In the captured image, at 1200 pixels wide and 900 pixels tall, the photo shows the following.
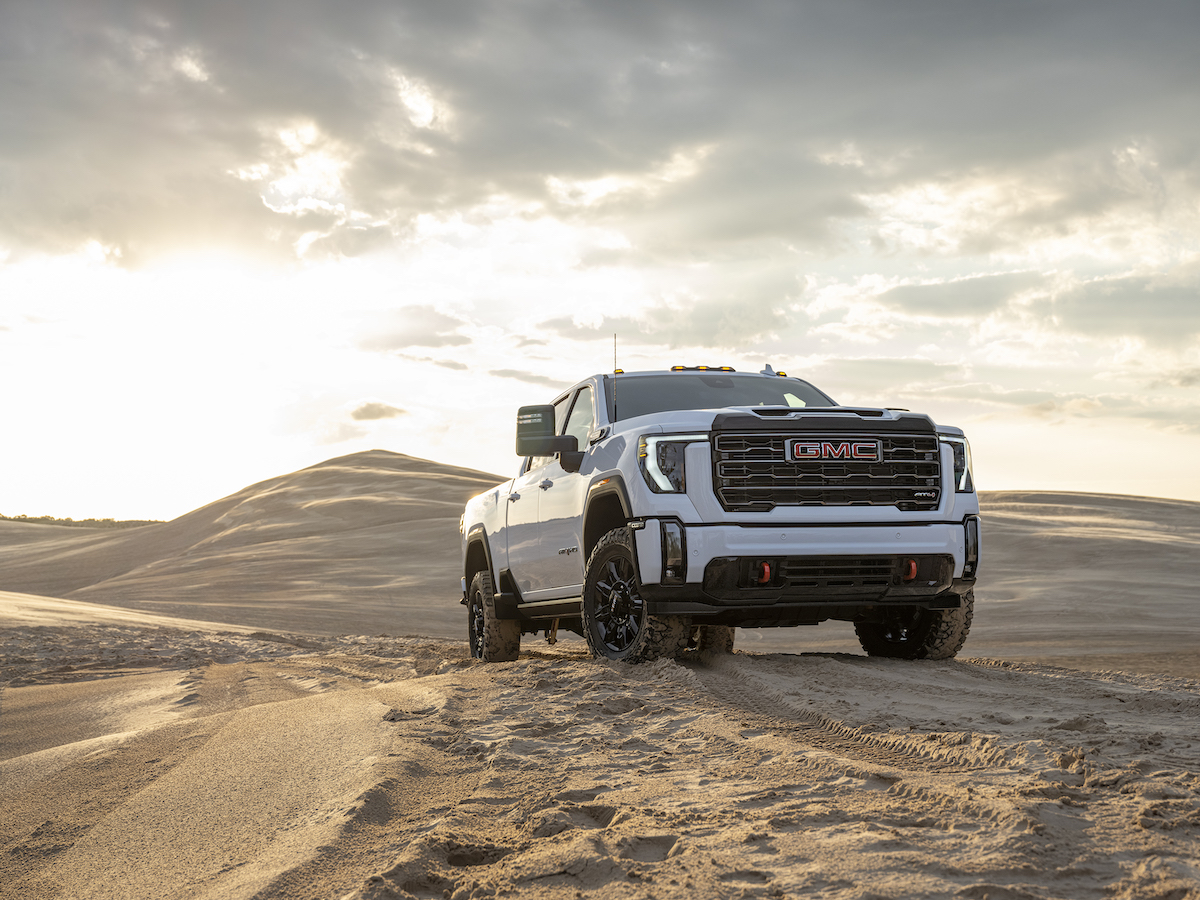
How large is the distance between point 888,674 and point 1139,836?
135 inches

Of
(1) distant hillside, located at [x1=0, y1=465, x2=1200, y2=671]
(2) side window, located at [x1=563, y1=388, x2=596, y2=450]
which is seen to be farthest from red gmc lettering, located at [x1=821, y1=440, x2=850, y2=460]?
(1) distant hillside, located at [x1=0, y1=465, x2=1200, y2=671]

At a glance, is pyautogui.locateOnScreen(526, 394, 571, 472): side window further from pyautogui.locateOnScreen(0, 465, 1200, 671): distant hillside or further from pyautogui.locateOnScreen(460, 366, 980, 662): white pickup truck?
pyautogui.locateOnScreen(0, 465, 1200, 671): distant hillside

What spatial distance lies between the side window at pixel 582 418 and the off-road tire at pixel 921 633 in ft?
8.19

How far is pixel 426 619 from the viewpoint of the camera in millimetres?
19734

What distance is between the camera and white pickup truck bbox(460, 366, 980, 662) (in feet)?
20.5

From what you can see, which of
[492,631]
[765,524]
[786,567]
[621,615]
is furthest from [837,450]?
[492,631]

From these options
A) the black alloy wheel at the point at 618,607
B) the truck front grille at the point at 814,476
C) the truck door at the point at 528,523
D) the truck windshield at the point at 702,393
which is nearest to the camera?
the truck front grille at the point at 814,476

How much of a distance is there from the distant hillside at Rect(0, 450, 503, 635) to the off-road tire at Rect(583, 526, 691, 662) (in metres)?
11.4

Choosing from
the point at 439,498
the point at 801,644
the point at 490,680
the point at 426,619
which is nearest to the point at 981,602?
the point at 801,644

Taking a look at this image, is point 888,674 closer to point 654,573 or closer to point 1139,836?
point 654,573

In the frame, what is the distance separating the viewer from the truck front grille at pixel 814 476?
20.7 feet

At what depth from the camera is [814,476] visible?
252 inches

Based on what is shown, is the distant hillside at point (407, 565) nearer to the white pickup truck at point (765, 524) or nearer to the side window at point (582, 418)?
the white pickup truck at point (765, 524)

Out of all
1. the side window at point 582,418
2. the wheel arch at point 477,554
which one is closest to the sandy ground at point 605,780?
the wheel arch at point 477,554
